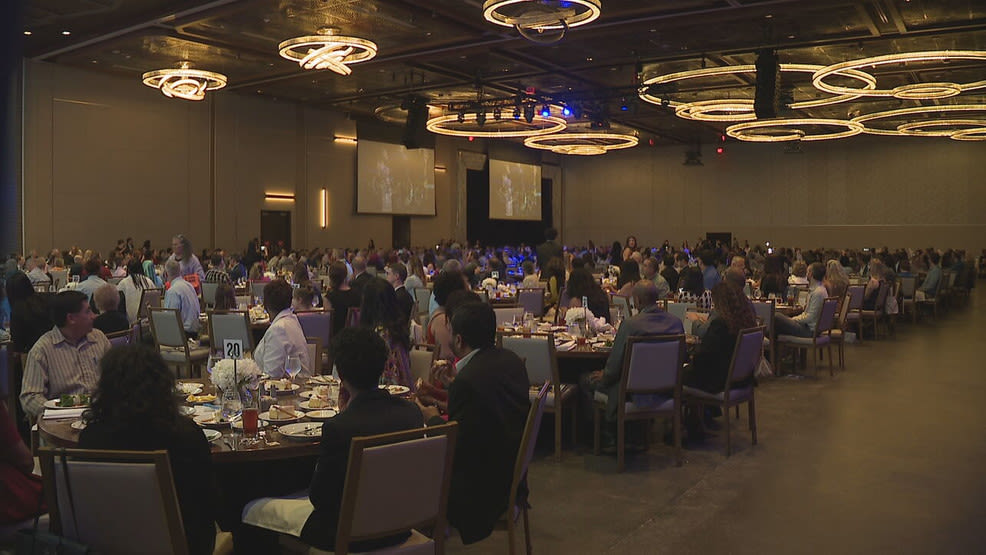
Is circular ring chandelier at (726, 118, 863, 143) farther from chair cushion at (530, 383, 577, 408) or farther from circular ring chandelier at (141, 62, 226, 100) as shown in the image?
chair cushion at (530, 383, 577, 408)

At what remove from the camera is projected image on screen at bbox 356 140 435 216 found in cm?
2266

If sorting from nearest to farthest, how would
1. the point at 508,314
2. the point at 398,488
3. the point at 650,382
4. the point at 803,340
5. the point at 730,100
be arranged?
the point at 398,488, the point at 650,382, the point at 508,314, the point at 803,340, the point at 730,100

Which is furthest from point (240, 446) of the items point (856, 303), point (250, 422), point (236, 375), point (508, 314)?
point (856, 303)

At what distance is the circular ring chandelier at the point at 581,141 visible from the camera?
21.0 m

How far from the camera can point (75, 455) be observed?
8.02ft

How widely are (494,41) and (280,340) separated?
A: 928 cm

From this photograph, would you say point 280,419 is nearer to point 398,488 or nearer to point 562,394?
point 398,488

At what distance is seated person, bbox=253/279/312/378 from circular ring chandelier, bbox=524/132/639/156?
16303mm

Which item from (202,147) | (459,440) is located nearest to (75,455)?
(459,440)

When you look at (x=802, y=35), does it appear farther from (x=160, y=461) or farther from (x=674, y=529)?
(x=160, y=461)

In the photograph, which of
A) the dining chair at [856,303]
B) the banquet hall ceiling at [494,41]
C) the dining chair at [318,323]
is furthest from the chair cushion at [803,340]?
the dining chair at [318,323]

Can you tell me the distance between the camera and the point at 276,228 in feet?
67.2

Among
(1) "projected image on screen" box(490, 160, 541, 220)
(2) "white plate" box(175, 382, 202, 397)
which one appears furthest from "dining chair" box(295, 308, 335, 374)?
(1) "projected image on screen" box(490, 160, 541, 220)

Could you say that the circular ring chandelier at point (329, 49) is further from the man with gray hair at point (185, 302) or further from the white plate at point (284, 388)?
the white plate at point (284, 388)
